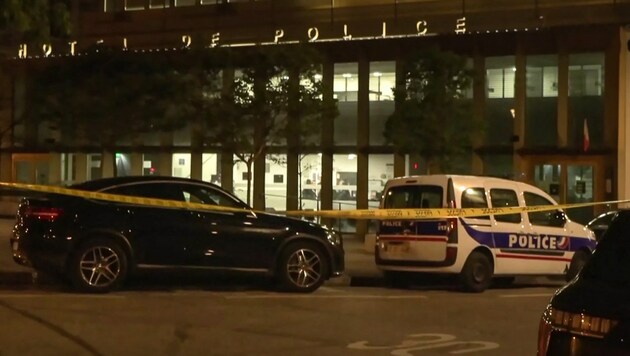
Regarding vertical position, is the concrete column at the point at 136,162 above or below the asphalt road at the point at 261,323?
above

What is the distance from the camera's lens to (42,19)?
1066 centimetres

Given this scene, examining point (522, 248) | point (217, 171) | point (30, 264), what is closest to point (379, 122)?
point (217, 171)

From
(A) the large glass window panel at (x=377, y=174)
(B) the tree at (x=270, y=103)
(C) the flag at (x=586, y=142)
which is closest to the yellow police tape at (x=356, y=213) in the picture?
(B) the tree at (x=270, y=103)

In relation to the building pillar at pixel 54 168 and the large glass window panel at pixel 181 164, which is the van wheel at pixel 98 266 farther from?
the building pillar at pixel 54 168

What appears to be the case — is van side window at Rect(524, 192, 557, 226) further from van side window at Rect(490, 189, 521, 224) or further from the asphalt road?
the asphalt road

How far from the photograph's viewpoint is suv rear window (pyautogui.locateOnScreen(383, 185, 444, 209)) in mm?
14859

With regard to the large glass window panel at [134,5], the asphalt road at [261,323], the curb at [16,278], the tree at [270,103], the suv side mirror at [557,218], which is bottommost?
the asphalt road at [261,323]

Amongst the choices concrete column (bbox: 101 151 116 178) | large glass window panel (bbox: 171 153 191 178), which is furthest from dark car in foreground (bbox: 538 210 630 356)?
concrete column (bbox: 101 151 116 178)

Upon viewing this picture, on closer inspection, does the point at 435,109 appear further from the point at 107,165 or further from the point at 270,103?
the point at 107,165

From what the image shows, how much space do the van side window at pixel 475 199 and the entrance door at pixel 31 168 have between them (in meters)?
21.9

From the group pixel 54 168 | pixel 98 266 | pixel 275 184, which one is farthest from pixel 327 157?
pixel 98 266

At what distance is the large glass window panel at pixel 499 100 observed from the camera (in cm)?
2719

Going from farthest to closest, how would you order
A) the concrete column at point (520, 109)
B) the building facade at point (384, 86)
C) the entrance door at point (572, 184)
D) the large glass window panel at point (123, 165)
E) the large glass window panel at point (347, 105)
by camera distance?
1. the large glass window panel at point (123, 165)
2. the large glass window panel at point (347, 105)
3. the concrete column at point (520, 109)
4. the entrance door at point (572, 184)
5. the building facade at point (384, 86)

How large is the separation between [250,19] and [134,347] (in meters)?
22.1
